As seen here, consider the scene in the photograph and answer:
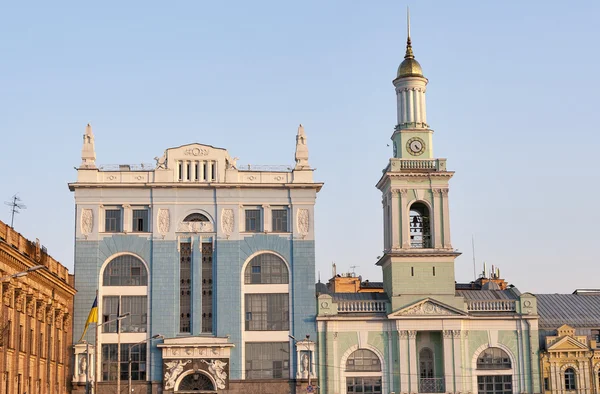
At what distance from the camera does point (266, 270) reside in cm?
8588

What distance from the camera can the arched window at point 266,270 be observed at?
85688mm

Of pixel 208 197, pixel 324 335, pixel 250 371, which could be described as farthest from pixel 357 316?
pixel 208 197

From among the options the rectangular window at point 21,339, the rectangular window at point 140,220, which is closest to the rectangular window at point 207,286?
the rectangular window at point 140,220

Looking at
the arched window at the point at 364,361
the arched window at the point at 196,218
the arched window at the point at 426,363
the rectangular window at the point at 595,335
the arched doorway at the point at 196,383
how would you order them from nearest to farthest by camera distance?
1. the arched doorway at the point at 196,383
2. the arched window at the point at 364,361
3. the arched window at the point at 426,363
4. the arched window at the point at 196,218
5. the rectangular window at the point at 595,335

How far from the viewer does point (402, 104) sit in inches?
3563

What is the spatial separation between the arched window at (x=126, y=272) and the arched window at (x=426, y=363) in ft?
73.6

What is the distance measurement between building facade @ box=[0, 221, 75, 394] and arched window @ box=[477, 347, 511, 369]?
32.0 m

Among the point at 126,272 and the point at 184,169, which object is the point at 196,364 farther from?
the point at 184,169

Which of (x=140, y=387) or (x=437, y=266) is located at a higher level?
(x=437, y=266)

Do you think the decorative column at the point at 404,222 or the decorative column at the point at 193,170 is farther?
the decorative column at the point at 404,222

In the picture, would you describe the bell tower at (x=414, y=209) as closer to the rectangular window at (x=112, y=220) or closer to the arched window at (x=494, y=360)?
the arched window at (x=494, y=360)

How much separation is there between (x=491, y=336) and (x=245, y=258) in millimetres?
20305

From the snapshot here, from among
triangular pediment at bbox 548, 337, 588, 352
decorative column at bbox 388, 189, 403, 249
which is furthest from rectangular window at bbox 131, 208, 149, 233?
triangular pediment at bbox 548, 337, 588, 352

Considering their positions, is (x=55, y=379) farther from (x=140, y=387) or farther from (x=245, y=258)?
(x=245, y=258)
